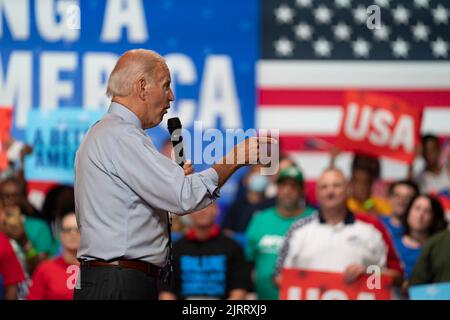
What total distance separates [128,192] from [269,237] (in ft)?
10.9

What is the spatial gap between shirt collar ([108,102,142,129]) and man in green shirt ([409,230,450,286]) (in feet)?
8.40

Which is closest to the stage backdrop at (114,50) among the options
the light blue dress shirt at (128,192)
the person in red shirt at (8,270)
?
the person in red shirt at (8,270)

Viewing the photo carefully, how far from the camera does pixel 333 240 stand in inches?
242

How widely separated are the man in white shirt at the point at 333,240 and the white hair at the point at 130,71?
250cm

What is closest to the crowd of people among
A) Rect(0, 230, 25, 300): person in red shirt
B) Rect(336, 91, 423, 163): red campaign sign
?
Rect(0, 230, 25, 300): person in red shirt

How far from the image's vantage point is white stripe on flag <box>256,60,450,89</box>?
912cm

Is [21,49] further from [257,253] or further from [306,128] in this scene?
[257,253]

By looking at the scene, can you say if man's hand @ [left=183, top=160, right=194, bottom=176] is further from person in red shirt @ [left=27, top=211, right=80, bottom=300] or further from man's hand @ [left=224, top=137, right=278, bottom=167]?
person in red shirt @ [left=27, top=211, right=80, bottom=300]

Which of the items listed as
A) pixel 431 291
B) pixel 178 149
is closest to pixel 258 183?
pixel 431 291

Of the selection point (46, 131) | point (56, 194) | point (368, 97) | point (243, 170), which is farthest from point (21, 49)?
point (368, 97)

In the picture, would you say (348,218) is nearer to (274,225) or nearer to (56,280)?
(274,225)

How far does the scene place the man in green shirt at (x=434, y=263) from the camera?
5867 millimetres
